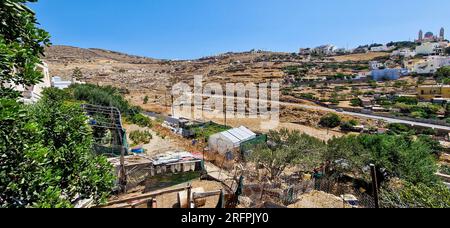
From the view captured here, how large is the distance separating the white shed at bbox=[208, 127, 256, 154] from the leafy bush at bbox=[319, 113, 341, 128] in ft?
68.7

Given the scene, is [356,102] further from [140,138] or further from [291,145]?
[140,138]

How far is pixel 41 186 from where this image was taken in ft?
9.66

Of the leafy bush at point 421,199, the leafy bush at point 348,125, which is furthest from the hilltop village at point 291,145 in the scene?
the leafy bush at point 348,125

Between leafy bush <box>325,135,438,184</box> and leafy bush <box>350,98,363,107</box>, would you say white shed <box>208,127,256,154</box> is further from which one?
leafy bush <box>350,98,363,107</box>

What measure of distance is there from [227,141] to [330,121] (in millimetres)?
23521

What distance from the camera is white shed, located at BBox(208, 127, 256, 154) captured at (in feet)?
58.1

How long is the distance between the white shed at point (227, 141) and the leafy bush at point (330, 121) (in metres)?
20.9

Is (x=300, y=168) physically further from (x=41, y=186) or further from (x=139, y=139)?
(x=41, y=186)

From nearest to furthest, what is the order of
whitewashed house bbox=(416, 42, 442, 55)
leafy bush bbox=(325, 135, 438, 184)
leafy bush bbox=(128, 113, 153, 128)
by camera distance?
leafy bush bbox=(325, 135, 438, 184)
leafy bush bbox=(128, 113, 153, 128)
whitewashed house bbox=(416, 42, 442, 55)

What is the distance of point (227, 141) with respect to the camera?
17859 mm

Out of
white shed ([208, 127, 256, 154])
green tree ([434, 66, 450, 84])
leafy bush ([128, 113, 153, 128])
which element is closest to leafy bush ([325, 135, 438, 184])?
white shed ([208, 127, 256, 154])

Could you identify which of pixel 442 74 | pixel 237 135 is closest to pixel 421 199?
pixel 237 135

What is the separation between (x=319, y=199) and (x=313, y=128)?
1068 inches

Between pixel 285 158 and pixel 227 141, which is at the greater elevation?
pixel 227 141
